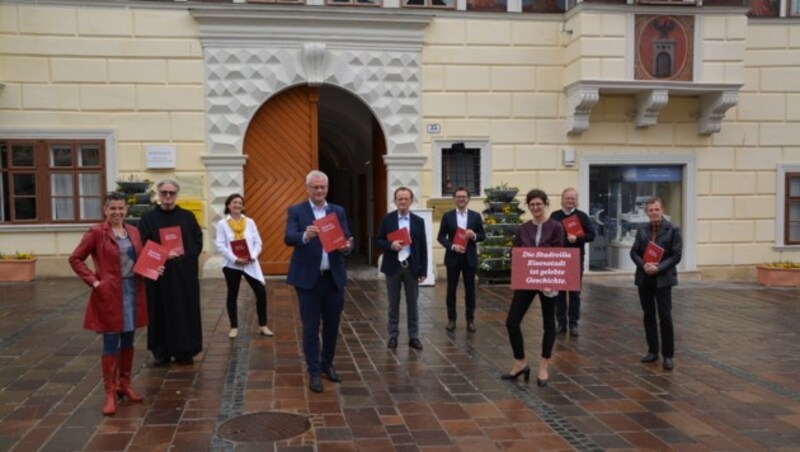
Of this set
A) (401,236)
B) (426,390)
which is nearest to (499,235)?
(401,236)

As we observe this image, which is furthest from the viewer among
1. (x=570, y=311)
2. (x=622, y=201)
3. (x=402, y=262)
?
(x=622, y=201)

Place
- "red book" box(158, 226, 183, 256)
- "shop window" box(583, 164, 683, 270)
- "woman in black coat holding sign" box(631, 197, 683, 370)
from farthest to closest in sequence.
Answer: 1. "shop window" box(583, 164, 683, 270)
2. "woman in black coat holding sign" box(631, 197, 683, 370)
3. "red book" box(158, 226, 183, 256)

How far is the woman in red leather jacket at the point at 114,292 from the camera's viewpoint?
5398 mm

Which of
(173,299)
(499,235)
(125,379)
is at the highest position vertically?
(499,235)

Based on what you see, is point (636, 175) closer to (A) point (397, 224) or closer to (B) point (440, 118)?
(B) point (440, 118)

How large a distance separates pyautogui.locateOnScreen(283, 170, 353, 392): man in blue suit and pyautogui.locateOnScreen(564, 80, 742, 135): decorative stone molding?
8.31 meters

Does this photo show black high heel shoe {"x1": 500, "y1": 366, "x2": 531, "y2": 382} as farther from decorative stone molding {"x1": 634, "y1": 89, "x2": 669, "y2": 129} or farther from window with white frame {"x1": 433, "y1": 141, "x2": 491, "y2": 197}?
decorative stone molding {"x1": 634, "y1": 89, "x2": 669, "y2": 129}

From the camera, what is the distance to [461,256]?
8.55 meters

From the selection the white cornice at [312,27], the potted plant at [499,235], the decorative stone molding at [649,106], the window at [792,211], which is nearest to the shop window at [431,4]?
the white cornice at [312,27]

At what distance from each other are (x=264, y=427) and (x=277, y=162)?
29.2ft

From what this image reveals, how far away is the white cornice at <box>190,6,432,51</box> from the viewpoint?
41.7ft

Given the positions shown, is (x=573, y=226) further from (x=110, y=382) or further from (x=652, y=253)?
(x=110, y=382)

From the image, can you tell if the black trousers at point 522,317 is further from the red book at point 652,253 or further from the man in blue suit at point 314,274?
the man in blue suit at point 314,274

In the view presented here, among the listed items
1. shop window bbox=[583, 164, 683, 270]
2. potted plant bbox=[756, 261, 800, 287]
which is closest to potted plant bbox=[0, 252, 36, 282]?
shop window bbox=[583, 164, 683, 270]
